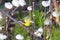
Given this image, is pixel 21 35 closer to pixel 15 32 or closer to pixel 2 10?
pixel 15 32

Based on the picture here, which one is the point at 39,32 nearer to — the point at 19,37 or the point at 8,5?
the point at 19,37

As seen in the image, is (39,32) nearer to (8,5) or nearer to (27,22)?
(27,22)

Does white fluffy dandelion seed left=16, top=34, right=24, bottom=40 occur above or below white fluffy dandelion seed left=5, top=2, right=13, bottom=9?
below

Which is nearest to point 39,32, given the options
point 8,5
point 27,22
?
point 27,22

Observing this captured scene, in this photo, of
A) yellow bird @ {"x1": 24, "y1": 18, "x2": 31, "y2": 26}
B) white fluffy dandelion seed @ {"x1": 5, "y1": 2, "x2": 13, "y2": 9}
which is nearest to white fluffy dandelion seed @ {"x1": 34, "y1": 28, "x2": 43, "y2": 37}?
yellow bird @ {"x1": 24, "y1": 18, "x2": 31, "y2": 26}

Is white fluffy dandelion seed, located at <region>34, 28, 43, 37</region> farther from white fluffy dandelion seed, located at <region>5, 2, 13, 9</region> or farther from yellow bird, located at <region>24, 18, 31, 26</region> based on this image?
white fluffy dandelion seed, located at <region>5, 2, 13, 9</region>

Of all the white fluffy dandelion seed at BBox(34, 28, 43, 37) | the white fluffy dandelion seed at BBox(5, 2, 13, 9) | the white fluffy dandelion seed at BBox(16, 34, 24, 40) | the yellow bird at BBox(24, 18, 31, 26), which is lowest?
the white fluffy dandelion seed at BBox(16, 34, 24, 40)

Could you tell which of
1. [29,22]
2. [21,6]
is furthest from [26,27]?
→ [21,6]

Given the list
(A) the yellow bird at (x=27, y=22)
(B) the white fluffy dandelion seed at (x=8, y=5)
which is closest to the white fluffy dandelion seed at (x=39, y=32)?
(A) the yellow bird at (x=27, y=22)

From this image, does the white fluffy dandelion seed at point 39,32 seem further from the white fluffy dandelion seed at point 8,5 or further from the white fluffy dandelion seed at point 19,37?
the white fluffy dandelion seed at point 8,5

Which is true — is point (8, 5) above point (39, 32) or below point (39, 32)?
above

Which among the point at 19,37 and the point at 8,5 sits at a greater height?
the point at 8,5
